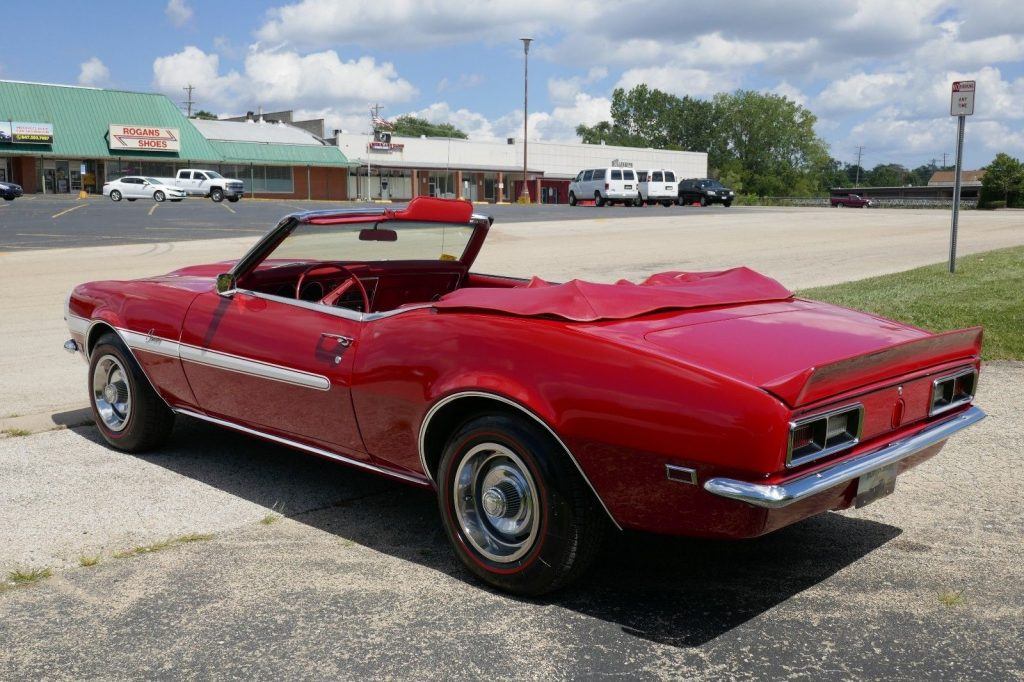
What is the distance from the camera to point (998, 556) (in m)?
3.77

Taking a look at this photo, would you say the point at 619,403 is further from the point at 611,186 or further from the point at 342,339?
the point at 611,186

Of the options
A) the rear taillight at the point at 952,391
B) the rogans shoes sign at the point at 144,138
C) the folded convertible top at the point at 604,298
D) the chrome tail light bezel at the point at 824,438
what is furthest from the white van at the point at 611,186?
the chrome tail light bezel at the point at 824,438

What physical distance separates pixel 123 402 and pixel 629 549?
284cm

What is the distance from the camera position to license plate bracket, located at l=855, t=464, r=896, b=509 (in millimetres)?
3234

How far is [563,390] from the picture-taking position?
124 inches

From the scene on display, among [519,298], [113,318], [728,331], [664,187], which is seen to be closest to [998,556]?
[728,331]

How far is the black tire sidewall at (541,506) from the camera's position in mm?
3195

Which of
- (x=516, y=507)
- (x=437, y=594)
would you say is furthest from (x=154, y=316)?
(x=516, y=507)

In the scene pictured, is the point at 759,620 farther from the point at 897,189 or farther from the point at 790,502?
the point at 897,189

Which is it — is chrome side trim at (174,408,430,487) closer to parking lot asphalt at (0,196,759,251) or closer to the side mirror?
the side mirror

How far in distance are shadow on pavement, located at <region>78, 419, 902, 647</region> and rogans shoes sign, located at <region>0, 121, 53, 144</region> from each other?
56600 millimetres

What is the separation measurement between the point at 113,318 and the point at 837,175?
186m

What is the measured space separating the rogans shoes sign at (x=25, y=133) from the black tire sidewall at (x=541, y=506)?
58.7 metres

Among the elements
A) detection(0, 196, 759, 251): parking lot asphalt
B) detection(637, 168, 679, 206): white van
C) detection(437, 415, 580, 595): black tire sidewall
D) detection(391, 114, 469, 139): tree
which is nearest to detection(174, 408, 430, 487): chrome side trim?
detection(437, 415, 580, 595): black tire sidewall
